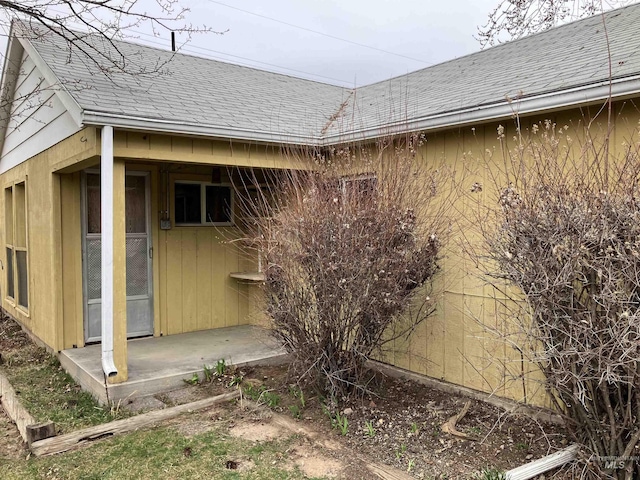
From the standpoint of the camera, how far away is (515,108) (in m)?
4.15

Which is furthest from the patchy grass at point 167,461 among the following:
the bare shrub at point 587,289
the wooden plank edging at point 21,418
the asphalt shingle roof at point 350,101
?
the asphalt shingle roof at point 350,101

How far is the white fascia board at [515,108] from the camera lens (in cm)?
355

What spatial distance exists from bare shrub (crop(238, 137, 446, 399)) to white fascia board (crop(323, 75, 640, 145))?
1.37ft

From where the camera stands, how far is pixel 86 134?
16.5 ft

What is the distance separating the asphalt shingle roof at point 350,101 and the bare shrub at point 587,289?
1.23 m

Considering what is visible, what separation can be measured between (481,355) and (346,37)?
2048 centimetres

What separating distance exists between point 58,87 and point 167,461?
3967 millimetres

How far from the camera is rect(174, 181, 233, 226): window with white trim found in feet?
23.7

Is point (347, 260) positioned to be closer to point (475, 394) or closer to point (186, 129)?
point (475, 394)

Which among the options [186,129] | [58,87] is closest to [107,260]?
[186,129]

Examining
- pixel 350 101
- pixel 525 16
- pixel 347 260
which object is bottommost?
pixel 347 260

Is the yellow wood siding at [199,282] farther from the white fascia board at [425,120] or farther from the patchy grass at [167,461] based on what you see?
the patchy grass at [167,461]

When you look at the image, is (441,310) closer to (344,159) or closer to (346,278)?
(346,278)

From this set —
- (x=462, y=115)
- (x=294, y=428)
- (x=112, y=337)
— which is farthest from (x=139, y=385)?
(x=462, y=115)
